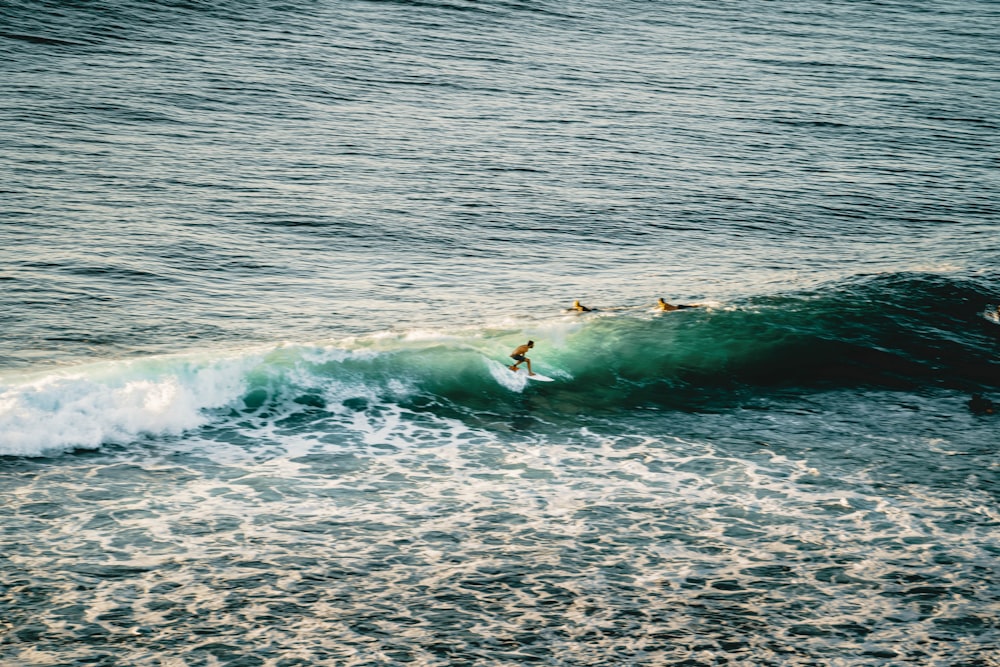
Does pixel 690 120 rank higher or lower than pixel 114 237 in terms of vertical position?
higher

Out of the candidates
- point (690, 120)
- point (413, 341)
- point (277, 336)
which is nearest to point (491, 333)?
point (413, 341)

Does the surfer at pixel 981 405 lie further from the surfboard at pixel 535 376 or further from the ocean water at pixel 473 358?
the surfboard at pixel 535 376

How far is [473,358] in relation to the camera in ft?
44.6

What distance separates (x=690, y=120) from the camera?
2491 centimetres

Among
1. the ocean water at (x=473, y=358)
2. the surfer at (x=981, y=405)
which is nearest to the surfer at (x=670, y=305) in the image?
the ocean water at (x=473, y=358)

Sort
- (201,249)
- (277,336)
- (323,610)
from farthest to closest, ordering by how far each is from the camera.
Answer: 1. (201,249)
2. (277,336)
3. (323,610)

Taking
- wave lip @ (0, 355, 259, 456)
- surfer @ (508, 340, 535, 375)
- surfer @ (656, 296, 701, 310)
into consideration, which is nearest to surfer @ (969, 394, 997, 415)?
surfer @ (656, 296, 701, 310)

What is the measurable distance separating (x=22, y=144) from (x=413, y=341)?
9919 millimetres

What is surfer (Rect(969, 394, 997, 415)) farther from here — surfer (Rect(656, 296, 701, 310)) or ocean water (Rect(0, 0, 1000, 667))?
surfer (Rect(656, 296, 701, 310))

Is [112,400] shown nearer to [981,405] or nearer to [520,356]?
[520,356]

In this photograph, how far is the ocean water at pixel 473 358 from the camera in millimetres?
8477

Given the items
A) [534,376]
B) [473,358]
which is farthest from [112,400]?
[534,376]

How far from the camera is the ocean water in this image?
8.48 metres

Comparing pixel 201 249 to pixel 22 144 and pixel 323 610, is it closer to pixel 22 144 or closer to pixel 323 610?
pixel 22 144
